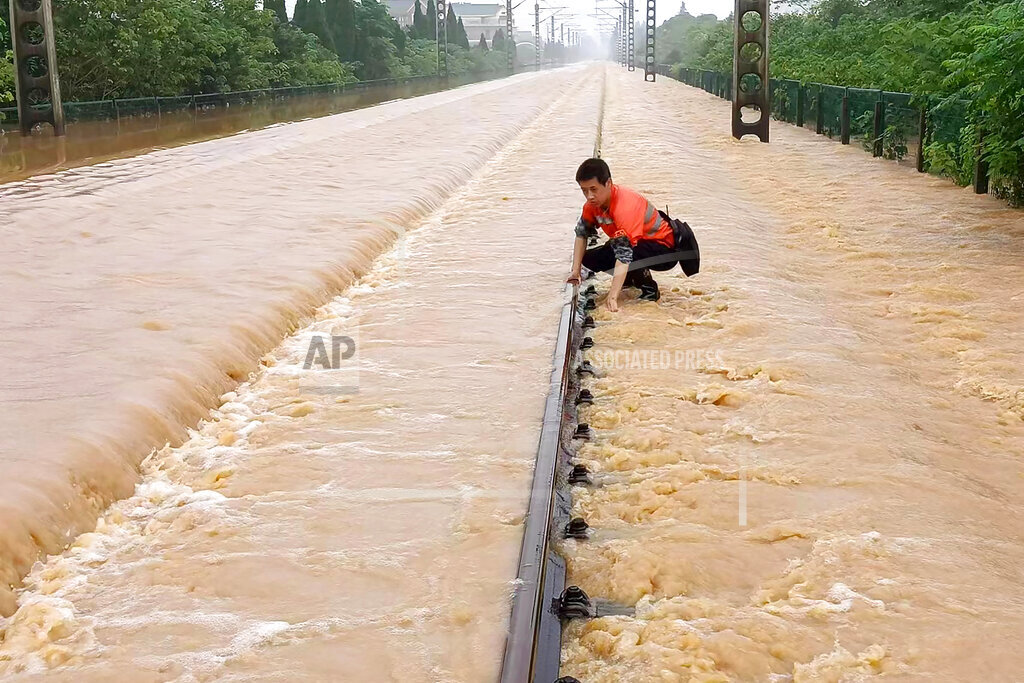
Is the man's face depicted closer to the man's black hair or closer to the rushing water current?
the man's black hair

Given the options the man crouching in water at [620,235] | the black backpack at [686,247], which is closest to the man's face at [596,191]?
the man crouching in water at [620,235]

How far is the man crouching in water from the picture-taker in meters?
6.94

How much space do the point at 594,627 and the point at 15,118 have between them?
2597 cm

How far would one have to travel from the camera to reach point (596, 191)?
22.6 ft

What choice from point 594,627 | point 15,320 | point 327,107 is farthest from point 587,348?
point 327,107

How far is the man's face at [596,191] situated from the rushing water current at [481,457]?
→ 760 millimetres

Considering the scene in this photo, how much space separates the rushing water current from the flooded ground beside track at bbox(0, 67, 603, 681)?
18mm

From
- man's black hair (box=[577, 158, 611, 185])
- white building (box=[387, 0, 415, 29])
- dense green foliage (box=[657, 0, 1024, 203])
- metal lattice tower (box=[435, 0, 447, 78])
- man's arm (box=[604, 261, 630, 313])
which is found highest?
white building (box=[387, 0, 415, 29])

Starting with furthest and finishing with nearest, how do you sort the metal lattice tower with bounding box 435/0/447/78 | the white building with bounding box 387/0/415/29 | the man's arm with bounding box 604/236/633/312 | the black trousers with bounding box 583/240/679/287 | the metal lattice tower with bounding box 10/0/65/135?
the white building with bounding box 387/0/415/29 → the metal lattice tower with bounding box 435/0/447/78 → the metal lattice tower with bounding box 10/0/65/135 → the black trousers with bounding box 583/240/679/287 → the man's arm with bounding box 604/236/633/312

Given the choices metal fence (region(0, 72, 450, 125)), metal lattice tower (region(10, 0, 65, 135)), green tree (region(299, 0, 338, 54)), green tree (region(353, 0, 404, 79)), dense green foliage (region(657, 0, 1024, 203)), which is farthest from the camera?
green tree (region(353, 0, 404, 79))

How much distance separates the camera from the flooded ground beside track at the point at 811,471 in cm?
345

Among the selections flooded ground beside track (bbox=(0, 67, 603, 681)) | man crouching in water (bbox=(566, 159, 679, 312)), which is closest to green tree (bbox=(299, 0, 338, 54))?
flooded ground beside track (bbox=(0, 67, 603, 681))

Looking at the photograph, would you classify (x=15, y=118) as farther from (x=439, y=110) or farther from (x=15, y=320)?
(x=15, y=320)

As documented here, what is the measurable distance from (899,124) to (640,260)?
1079cm
